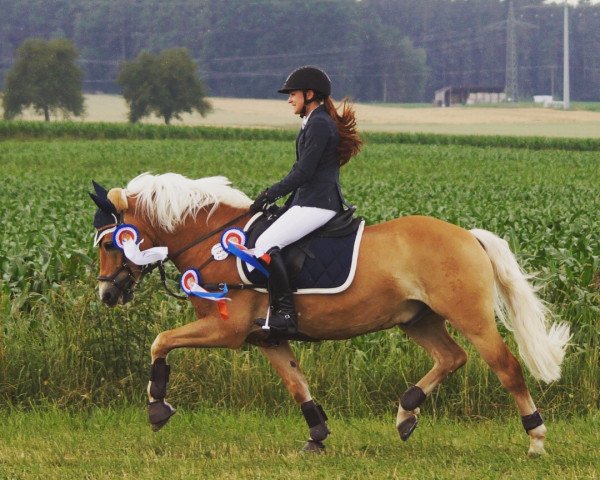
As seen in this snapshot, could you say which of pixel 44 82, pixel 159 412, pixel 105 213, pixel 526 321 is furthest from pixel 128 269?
pixel 44 82

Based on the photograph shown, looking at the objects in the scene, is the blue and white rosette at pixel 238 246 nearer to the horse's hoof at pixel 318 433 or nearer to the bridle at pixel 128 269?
the bridle at pixel 128 269

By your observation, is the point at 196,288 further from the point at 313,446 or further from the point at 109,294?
the point at 313,446

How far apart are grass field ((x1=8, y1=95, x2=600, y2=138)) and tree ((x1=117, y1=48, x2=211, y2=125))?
194 cm

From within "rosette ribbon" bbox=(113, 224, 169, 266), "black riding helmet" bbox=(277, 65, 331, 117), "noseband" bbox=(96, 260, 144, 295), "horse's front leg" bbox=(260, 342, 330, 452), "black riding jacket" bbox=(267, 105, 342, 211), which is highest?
"black riding helmet" bbox=(277, 65, 331, 117)

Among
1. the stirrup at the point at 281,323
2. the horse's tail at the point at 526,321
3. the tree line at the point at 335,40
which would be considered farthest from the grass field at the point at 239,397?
the tree line at the point at 335,40

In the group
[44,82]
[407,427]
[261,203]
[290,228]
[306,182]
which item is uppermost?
[306,182]

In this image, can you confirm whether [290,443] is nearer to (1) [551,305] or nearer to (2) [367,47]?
(1) [551,305]

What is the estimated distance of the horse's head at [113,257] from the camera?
803 cm

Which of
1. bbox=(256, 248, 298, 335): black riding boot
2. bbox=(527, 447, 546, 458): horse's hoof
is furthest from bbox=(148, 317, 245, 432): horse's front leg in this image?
bbox=(527, 447, 546, 458): horse's hoof

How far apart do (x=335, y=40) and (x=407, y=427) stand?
14596cm

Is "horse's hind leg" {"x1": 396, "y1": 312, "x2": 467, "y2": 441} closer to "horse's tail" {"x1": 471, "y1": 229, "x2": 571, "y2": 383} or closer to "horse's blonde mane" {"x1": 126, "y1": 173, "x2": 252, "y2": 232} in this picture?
"horse's tail" {"x1": 471, "y1": 229, "x2": 571, "y2": 383}

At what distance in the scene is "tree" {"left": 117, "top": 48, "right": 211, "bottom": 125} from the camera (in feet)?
384

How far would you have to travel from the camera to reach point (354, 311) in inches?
311

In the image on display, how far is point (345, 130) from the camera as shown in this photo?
26.3 feet
